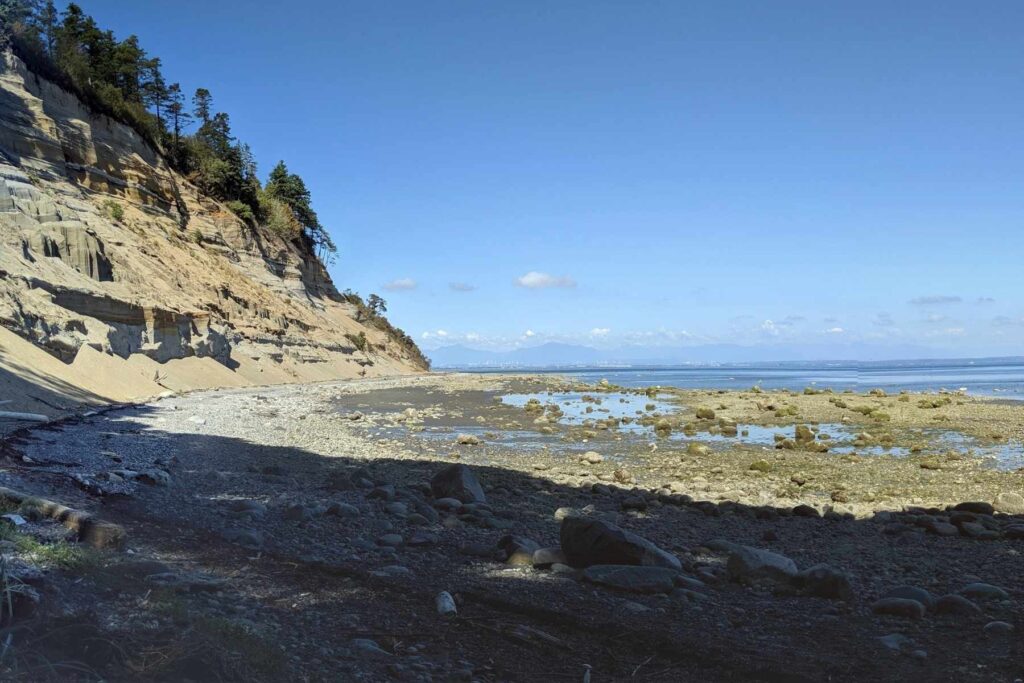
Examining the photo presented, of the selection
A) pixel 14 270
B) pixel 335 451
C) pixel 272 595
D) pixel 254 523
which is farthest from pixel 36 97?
pixel 272 595

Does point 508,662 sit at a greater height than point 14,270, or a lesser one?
lesser

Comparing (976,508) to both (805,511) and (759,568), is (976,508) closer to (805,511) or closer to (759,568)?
(805,511)

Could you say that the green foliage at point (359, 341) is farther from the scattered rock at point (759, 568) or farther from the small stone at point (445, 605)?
the small stone at point (445, 605)

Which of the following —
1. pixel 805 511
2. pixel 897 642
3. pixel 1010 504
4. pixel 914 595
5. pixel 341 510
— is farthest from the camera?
pixel 1010 504

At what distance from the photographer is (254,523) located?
776cm

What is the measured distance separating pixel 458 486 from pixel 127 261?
3119 cm

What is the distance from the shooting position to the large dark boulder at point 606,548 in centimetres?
705

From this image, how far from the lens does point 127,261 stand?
34.7 metres

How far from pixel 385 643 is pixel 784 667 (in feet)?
9.66

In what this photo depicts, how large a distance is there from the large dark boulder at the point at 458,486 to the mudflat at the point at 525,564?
0.12ft

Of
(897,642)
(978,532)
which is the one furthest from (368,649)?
(978,532)

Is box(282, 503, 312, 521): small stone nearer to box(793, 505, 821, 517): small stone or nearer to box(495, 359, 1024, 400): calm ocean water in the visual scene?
box(793, 505, 821, 517): small stone

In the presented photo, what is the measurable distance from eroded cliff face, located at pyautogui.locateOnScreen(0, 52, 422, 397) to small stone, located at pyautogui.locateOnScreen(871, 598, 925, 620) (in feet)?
78.7

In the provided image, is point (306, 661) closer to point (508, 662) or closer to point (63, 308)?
point (508, 662)
